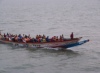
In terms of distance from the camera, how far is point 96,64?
26500 mm

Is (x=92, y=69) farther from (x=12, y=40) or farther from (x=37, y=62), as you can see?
(x=12, y=40)

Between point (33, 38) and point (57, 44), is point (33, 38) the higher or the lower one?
the higher one

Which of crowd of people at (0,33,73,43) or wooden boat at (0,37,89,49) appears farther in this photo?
crowd of people at (0,33,73,43)

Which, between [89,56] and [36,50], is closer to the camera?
[89,56]

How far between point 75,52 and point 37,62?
5.58 meters

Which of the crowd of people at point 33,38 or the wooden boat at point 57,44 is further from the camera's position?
the crowd of people at point 33,38

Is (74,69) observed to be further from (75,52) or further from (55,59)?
(75,52)

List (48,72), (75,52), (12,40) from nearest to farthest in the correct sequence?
(48,72) < (75,52) < (12,40)

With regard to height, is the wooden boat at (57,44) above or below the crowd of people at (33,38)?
below

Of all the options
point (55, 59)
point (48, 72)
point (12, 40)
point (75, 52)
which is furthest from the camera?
point (12, 40)

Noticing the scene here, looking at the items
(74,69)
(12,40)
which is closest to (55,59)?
(74,69)

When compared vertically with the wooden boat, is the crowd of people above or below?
above

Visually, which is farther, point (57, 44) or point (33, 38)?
point (33, 38)

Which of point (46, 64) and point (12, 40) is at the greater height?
point (12, 40)
